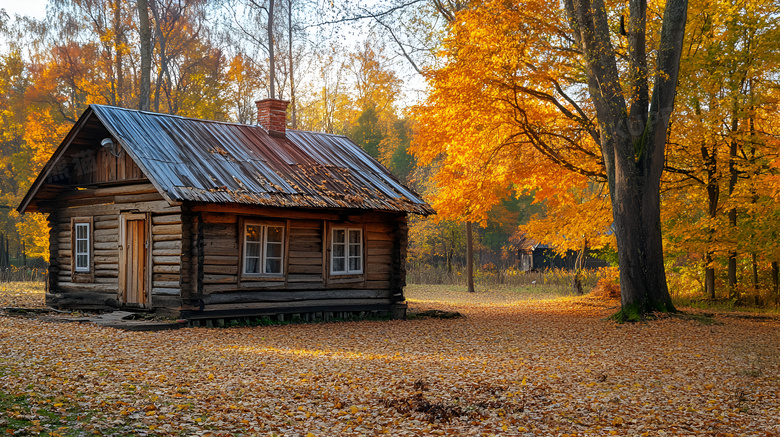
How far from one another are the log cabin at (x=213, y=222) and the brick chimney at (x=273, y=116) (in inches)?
9.5

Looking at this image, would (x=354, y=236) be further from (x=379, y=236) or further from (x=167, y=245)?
(x=167, y=245)

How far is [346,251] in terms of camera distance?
1703 centimetres

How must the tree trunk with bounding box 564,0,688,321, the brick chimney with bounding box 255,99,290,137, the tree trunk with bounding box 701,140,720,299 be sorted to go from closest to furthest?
the tree trunk with bounding box 564,0,688,321
the tree trunk with bounding box 701,140,720,299
the brick chimney with bounding box 255,99,290,137

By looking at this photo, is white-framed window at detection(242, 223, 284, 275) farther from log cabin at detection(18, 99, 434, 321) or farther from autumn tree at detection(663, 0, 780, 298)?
autumn tree at detection(663, 0, 780, 298)

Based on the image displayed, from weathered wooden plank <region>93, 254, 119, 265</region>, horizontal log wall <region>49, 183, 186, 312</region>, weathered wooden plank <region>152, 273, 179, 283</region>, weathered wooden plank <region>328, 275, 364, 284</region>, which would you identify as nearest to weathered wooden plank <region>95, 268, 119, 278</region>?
horizontal log wall <region>49, 183, 186, 312</region>

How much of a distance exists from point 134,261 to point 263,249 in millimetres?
3296

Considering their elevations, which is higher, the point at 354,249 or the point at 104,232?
the point at 104,232

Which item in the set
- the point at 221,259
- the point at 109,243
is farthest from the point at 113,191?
the point at 221,259

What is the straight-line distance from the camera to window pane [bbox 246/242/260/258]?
604 inches

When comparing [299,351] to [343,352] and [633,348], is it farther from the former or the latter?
[633,348]

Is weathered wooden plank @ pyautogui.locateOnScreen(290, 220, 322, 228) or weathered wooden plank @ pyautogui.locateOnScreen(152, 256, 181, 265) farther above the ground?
weathered wooden plank @ pyautogui.locateOnScreen(290, 220, 322, 228)

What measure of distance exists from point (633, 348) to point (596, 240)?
10.8 meters

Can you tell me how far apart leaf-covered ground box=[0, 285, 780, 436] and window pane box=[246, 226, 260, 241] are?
2.47 m

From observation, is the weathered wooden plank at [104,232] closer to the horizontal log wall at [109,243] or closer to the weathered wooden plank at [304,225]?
the horizontal log wall at [109,243]
